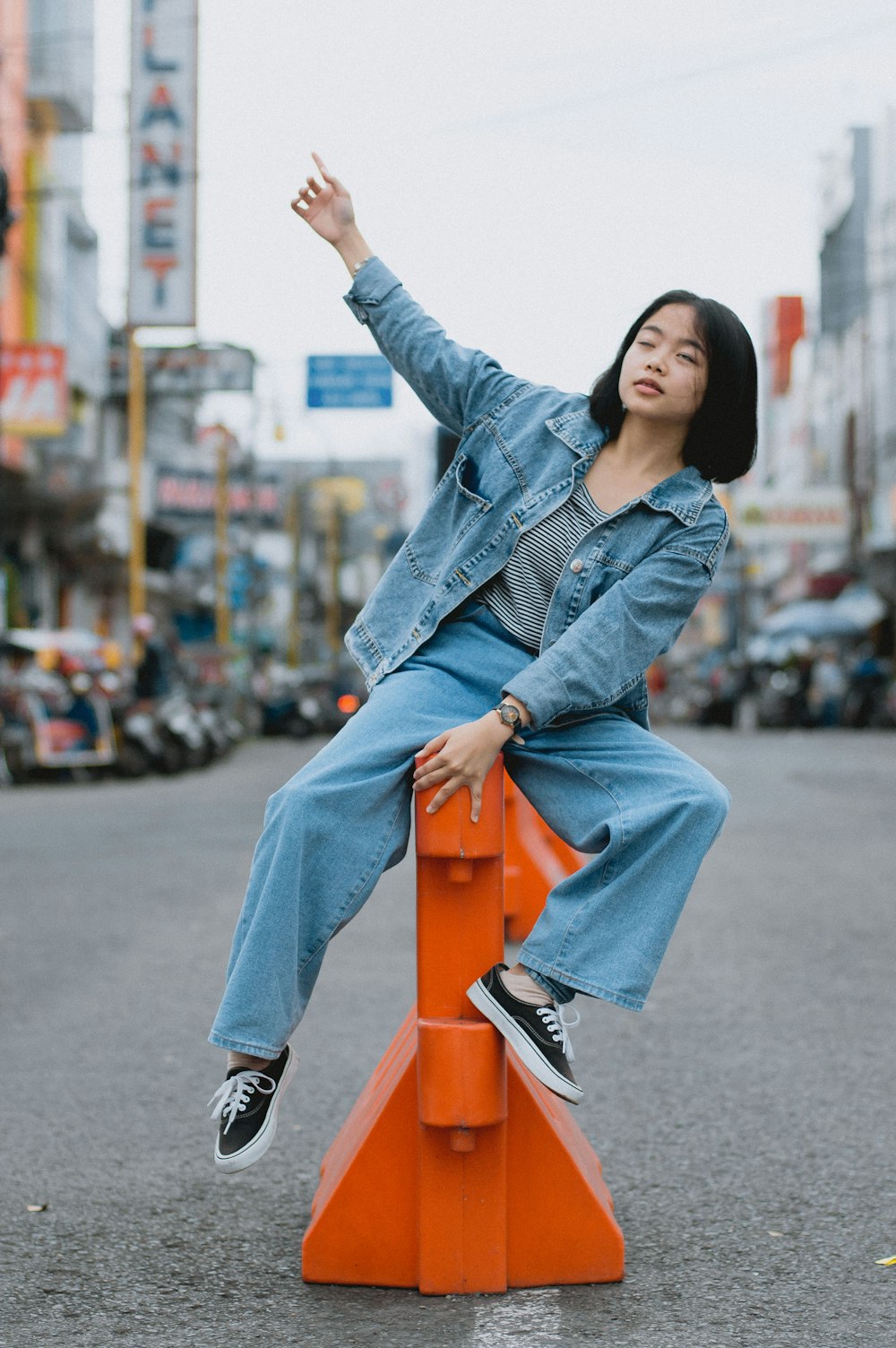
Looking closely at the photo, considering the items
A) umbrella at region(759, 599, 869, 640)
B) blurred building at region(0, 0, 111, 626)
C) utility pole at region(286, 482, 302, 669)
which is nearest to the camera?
blurred building at region(0, 0, 111, 626)

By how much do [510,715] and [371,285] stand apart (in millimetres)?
915

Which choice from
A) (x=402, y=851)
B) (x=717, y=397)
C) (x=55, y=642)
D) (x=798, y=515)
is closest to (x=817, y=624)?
(x=798, y=515)

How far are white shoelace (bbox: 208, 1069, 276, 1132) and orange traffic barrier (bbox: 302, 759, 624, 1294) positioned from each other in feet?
0.72

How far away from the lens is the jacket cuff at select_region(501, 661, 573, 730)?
2717 millimetres

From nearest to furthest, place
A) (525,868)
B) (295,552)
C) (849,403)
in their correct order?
(525,868) < (849,403) < (295,552)

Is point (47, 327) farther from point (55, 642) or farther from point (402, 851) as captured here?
point (402, 851)

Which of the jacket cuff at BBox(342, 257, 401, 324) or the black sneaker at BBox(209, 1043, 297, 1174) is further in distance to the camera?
the jacket cuff at BBox(342, 257, 401, 324)

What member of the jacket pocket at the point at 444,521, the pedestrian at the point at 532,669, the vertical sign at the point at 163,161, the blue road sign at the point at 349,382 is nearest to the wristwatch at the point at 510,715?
the pedestrian at the point at 532,669

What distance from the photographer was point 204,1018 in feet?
16.7

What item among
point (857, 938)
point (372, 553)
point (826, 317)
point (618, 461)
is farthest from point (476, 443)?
point (372, 553)

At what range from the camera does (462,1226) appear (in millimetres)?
2729

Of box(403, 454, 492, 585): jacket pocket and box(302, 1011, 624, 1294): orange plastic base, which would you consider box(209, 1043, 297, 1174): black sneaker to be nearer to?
box(302, 1011, 624, 1294): orange plastic base

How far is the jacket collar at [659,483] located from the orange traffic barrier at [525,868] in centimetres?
338

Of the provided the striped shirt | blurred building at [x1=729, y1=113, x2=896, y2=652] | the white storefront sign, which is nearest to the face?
the striped shirt
